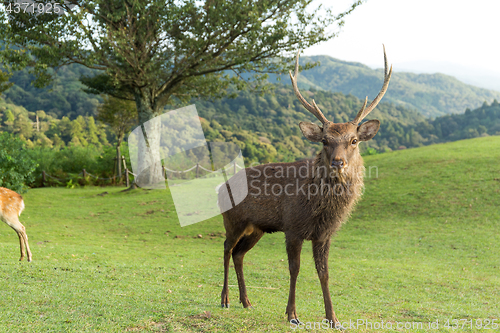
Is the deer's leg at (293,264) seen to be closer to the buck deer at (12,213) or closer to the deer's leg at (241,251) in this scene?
the deer's leg at (241,251)

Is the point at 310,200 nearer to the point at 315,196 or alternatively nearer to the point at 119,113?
the point at 315,196

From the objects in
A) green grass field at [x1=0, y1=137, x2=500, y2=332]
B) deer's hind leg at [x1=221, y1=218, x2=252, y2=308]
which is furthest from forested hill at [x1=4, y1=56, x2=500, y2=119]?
deer's hind leg at [x1=221, y1=218, x2=252, y2=308]

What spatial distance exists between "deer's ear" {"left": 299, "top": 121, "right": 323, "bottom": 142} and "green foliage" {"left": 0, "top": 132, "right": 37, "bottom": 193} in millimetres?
13577

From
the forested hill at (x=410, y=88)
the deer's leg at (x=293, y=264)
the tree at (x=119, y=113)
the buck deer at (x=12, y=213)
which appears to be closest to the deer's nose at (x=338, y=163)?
the deer's leg at (x=293, y=264)

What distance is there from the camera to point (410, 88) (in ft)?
515

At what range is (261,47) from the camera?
15820 millimetres

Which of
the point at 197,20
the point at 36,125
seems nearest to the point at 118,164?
the point at 197,20

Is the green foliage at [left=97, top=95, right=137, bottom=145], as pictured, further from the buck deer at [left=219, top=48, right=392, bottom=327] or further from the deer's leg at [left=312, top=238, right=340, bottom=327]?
the deer's leg at [left=312, top=238, right=340, bottom=327]

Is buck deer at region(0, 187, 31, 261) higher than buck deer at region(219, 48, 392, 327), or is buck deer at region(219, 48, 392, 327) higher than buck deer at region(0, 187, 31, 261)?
buck deer at region(219, 48, 392, 327)

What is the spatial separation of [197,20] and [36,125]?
113 feet

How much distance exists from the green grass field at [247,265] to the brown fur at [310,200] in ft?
2.74

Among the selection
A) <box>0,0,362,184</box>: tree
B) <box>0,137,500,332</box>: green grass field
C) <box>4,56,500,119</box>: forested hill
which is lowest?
<box>0,137,500,332</box>: green grass field

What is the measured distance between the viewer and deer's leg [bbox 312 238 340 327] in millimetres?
4129

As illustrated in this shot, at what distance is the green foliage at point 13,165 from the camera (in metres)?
14.3
